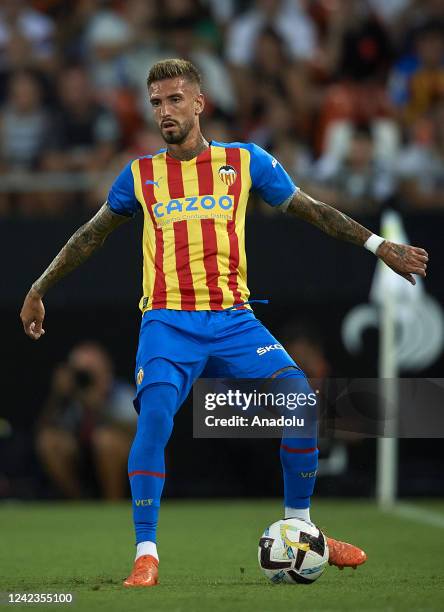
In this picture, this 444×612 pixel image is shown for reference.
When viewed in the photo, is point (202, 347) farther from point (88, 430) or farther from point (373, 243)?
point (88, 430)

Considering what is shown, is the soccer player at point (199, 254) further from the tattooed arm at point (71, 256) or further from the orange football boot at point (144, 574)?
the orange football boot at point (144, 574)

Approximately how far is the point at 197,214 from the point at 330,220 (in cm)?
59

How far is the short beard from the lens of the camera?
19.6 feet

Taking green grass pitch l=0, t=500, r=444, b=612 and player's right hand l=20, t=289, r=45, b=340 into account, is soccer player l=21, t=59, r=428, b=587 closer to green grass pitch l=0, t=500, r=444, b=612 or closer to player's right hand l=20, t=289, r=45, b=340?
player's right hand l=20, t=289, r=45, b=340

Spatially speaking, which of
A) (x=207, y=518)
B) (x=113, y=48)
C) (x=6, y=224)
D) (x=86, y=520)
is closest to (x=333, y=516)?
(x=207, y=518)

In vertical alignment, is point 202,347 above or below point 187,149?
below

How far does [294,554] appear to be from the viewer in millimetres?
5719

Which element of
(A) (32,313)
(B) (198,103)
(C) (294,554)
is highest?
(B) (198,103)

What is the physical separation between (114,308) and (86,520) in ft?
8.30

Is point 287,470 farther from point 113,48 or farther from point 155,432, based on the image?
point 113,48

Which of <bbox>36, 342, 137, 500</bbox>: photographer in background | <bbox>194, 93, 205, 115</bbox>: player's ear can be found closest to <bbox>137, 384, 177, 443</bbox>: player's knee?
<bbox>194, 93, 205, 115</bbox>: player's ear

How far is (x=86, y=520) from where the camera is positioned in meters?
9.95

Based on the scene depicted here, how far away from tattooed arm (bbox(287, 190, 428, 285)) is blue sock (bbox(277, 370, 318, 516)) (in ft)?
2.07

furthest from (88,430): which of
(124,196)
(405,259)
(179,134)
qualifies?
(405,259)
